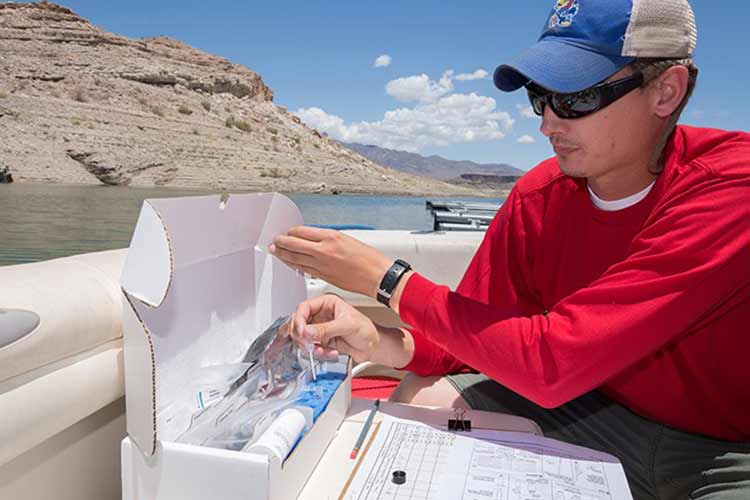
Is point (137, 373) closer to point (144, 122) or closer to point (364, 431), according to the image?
point (364, 431)

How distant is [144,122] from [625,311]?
3252cm

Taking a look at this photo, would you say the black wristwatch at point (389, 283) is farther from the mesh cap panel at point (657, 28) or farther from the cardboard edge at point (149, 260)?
the mesh cap panel at point (657, 28)

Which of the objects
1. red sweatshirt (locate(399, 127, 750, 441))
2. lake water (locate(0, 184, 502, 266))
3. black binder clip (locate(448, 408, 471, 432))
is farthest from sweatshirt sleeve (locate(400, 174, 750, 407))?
lake water (locate(0, 184, 502, 266))

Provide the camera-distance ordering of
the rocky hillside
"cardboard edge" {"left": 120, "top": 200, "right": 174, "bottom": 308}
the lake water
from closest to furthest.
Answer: "cardboard edge" {"left": 120, "top": 200, "right": 174, "bottom": 308}, the lake water, the rocky hillside

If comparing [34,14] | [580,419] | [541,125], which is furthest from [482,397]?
[34,14]

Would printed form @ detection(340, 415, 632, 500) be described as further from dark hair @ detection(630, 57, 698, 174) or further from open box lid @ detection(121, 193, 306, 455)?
dark hair @ detection(630, 57, 698, 174)

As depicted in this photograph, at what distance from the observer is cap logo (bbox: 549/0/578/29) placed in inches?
39.2

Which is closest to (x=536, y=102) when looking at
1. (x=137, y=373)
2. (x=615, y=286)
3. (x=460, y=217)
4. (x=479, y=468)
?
(x=615, y=286)

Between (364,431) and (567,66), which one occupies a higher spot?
(567,66)

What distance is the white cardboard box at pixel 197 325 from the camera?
2.33 feet

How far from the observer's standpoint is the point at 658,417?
1.10m

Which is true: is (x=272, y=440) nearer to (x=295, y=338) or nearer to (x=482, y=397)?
(x=295, y=338)

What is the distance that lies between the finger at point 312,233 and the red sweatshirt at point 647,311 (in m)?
0.15

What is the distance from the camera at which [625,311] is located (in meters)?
0.86
